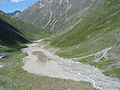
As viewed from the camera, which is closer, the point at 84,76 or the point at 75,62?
the point at 84,76

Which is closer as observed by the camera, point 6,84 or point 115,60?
point 6,84

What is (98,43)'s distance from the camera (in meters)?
111

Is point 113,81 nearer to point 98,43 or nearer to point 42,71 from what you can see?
point 42,71

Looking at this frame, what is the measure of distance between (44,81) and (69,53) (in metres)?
55.8

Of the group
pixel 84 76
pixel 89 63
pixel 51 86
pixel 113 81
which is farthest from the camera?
pixel 89 63

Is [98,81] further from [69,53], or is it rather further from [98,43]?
[69,53]

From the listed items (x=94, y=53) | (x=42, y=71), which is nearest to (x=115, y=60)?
(x=94, y=53)

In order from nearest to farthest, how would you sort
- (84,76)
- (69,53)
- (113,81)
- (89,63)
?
(113,81), (84,76), (89,63), (69,53)

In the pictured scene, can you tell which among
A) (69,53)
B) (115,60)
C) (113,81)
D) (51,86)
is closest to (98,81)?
(113,81)

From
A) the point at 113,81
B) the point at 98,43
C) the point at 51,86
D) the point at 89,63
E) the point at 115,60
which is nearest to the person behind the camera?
the point at 51,86

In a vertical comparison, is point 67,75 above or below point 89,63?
below

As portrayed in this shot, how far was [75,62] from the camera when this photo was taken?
98438 mm

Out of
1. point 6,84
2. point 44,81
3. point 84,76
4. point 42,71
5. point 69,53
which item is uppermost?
point 69,53

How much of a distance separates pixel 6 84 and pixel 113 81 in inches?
1124
